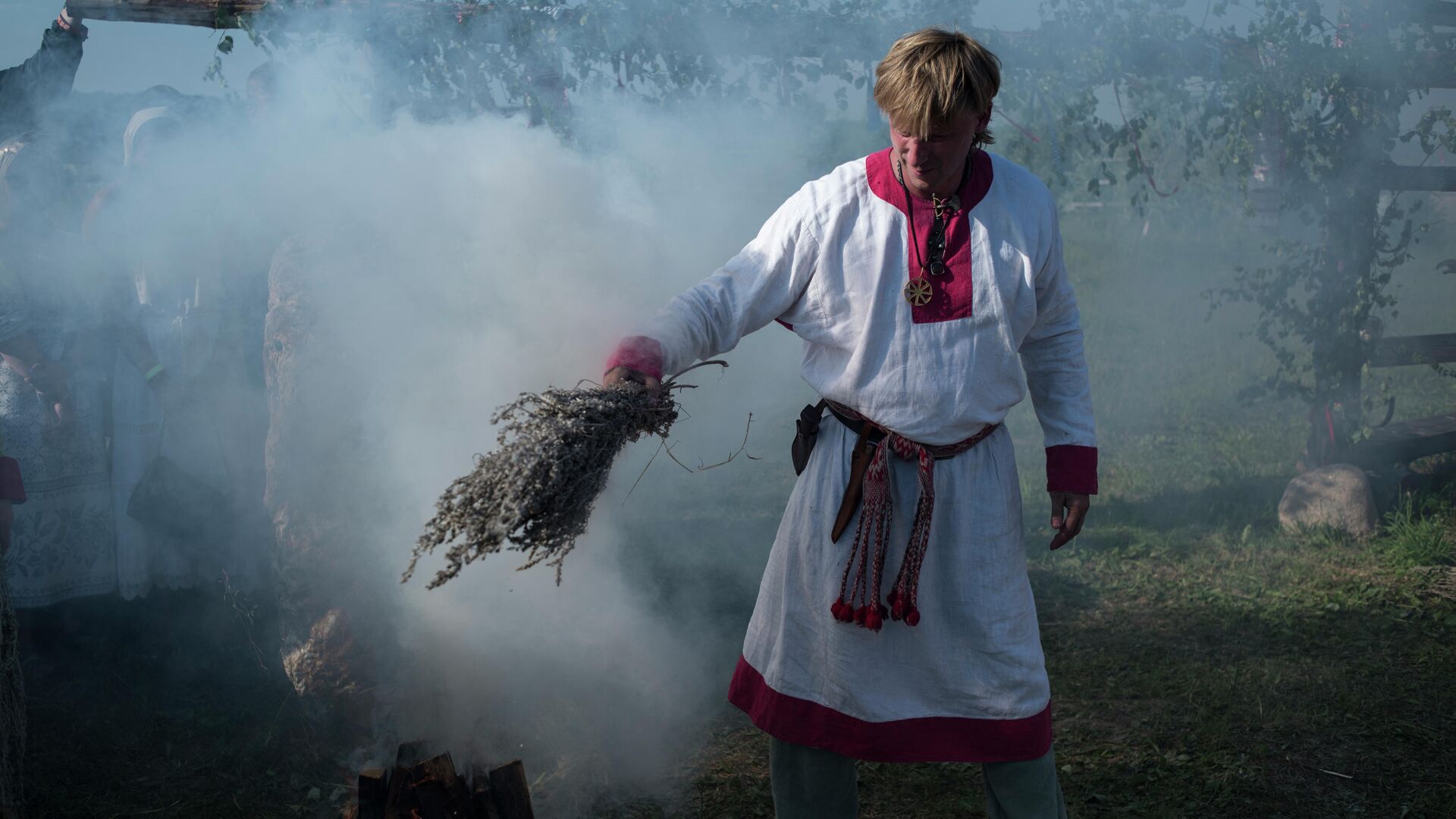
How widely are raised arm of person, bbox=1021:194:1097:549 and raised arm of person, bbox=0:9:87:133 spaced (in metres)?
4.71

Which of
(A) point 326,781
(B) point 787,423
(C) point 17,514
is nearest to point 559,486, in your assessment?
(A) point 326,781

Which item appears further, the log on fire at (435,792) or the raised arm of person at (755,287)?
the log on fire at (435,792)

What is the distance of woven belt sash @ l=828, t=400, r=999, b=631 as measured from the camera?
2416mm

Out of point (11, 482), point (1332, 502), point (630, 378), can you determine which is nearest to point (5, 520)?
point (11, 482)

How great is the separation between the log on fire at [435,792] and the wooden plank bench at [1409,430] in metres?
5.43

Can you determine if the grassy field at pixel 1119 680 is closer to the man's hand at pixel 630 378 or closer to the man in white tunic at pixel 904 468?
the man in white tunic at pixel 904 468

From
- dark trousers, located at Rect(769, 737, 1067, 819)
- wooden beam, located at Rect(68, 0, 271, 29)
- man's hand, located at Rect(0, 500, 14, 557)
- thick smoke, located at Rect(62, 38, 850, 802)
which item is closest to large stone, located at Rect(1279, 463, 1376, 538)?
thick smoke, located at Rect(62, 38, 850, 802)

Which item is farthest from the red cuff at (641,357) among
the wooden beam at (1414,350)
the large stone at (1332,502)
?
the wooden beam at (1414,350)

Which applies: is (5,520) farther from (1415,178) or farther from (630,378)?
(1415,178)

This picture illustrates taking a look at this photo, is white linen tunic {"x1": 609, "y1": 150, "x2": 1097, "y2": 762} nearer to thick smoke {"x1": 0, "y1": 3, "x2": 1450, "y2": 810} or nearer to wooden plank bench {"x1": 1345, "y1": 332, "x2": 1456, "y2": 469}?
thick smoke {"x1": 0, "y1": 3, "x2": 1450, "y2": 810}

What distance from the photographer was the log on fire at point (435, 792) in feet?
9.04

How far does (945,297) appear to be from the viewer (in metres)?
2.39

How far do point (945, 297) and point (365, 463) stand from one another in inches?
89.4

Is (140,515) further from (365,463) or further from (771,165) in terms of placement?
(771,165)
